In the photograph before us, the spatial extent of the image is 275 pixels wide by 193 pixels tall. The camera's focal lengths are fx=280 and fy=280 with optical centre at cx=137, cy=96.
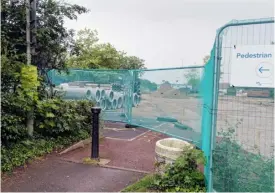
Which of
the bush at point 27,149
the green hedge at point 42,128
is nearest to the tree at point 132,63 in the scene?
the green hedge at point 42,128

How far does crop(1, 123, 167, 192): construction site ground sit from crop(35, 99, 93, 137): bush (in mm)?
612

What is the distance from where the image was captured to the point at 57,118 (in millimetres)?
6555

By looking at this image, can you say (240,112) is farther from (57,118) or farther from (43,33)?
(43,33)

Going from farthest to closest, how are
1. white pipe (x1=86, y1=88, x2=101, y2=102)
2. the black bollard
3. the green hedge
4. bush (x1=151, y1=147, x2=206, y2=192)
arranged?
white pipe (x1=86, y1=88, x2=101, y2=102), the black bollard, the green hedge, bush (x1=151, y1=147, x2=206, y2=192)

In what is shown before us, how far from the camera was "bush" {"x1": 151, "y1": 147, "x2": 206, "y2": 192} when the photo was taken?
4160mm

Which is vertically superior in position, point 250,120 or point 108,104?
point 250,120

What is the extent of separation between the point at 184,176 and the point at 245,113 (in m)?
1.40

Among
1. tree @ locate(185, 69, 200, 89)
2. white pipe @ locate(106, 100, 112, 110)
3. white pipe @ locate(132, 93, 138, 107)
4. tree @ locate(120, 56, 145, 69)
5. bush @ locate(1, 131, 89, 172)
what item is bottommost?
bush @ locate(1, 131, 89, 172)

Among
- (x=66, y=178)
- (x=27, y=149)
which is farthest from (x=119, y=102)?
(x=66, y=178)

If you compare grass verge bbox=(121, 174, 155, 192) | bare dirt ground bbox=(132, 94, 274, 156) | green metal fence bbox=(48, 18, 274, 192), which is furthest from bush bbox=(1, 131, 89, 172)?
bare dirt ground bbox=(132, 94, 274, 156)

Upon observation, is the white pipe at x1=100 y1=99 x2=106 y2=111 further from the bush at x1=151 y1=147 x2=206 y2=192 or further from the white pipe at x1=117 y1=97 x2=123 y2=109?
the bush at x1=151 y1=147 x2=206 y2=192

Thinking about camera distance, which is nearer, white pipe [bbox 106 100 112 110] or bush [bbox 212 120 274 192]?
bush [bbox 212 120 274 192]

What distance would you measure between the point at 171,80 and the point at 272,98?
12.5ft

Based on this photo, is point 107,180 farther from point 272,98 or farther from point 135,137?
point 135,137
